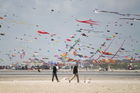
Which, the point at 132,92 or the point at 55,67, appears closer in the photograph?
the point at 132,92

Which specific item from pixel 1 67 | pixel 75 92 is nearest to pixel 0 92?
pixel 75 92

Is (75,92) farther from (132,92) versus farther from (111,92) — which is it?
(132,92)

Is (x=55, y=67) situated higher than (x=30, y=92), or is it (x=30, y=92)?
(x=55, y=67)

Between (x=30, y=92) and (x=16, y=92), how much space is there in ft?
2.79

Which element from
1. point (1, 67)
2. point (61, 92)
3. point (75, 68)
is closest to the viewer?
point (61, 92)

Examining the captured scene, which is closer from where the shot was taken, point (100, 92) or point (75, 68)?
point (100, 92)

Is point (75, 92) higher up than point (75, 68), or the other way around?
point (75, 68)

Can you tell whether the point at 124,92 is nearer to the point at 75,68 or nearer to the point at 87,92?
the point at 87,92

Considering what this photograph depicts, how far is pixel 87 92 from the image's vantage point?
1667 cm

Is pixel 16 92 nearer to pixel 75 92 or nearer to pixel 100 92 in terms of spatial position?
pixel 75 92

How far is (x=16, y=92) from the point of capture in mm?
16812

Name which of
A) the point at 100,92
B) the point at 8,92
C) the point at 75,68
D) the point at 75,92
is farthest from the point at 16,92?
the point at 75,68

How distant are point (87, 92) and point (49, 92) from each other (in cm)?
222

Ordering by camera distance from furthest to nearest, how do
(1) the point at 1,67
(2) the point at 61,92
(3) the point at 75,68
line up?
(1) the point at 1,67
(3) the point at 75,68
(2) the point at 61,92
